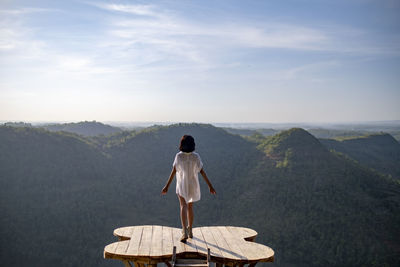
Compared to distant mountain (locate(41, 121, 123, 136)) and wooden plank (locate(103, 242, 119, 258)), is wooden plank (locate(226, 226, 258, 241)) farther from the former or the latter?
distant mountain (locate(41, 121, 123, 136))

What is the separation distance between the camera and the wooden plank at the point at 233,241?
16.2 ft

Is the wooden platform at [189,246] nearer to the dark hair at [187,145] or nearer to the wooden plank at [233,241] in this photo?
the wooden plank at [233,241]

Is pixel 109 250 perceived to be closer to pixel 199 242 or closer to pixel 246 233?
A: pixel 199 242

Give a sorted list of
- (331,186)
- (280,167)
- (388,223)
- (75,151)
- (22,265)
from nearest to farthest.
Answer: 1. (22,265)
2. (388,223)
3. (331,186)
4. (280,167)
5. (75,151)

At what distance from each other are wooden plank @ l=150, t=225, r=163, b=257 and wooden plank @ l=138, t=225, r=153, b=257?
2.1 inches

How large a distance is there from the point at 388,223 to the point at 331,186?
405 centimetres

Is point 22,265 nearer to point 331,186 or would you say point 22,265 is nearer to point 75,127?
point 331,186

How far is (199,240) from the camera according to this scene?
5.54 meters

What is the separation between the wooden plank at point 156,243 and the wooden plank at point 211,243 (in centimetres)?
72

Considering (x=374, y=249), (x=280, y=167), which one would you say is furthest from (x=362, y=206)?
(x=280, y=167)

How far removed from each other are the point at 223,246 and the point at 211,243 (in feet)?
0.74

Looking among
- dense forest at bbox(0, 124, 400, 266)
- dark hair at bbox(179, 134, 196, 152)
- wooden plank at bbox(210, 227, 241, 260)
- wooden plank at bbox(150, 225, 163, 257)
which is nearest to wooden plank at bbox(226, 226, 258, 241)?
wooden plank at bbox(210, 227, 241, 260)

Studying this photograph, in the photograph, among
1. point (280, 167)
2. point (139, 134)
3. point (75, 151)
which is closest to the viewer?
point (280, 167)

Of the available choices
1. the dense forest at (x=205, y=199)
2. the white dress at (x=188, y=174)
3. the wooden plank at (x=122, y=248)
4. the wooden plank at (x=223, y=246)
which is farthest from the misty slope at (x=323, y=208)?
the wooden plank at (x=122, y=248)
